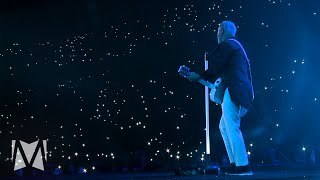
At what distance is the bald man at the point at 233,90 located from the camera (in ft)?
12.9

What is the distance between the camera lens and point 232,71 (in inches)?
156

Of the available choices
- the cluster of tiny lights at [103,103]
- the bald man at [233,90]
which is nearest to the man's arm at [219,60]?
the bald man at [233,90]

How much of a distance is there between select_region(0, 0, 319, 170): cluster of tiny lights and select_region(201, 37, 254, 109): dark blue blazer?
3846 millimetres

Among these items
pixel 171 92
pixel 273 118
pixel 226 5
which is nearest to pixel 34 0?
pixel 171 92

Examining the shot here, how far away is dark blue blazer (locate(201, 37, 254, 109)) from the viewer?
3.90m

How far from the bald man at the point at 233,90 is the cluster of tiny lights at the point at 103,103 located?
150 inches

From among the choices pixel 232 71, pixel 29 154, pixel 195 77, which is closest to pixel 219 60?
pixel 232 71

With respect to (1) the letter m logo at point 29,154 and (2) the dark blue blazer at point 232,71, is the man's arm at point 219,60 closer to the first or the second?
(2) the dark blue blazer at point 232,71

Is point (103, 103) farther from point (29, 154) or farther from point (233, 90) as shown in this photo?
point (233, 90)

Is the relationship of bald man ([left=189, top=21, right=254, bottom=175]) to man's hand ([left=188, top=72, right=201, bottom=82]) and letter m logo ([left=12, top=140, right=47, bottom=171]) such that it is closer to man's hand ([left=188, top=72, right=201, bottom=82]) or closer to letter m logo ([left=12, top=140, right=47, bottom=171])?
man's hand ([left=188, top=72, right=201, bottom=82])

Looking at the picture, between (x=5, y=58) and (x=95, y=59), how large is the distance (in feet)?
5.55

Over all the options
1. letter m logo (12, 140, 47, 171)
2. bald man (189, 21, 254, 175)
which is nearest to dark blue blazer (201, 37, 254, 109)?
bald man (189, 21, 254, 175)

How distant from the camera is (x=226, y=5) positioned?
8.16 meters

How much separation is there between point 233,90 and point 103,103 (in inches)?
170
